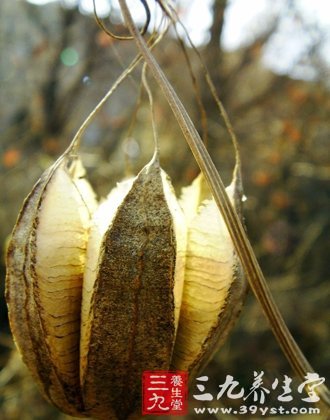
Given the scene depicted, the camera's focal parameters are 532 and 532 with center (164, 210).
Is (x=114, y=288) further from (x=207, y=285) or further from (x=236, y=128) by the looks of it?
(x=236, y=128)

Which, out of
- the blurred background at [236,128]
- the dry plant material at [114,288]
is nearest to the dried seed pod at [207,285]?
the dry plant material at [114,288]

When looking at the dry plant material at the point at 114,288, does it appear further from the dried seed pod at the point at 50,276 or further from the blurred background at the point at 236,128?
the blurred background at the point at 236,128

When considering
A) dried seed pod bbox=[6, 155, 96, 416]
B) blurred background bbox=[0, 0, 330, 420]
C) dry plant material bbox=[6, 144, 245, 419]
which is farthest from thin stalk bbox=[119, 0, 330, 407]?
blurred background bbox=[0, 0, 330, 420]

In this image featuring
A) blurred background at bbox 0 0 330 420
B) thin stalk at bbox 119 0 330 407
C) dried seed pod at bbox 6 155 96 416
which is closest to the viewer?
thin stalk at bbox 119 0 330 407

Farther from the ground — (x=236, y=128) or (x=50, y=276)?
(x=236, y=128)

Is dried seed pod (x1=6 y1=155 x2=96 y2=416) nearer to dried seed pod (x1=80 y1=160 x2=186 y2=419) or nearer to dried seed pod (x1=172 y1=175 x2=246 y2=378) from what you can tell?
dried seed pod (x1=80 y1=160 x2=186 y2=419)

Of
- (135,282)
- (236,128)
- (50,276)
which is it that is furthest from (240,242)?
(236,128)
